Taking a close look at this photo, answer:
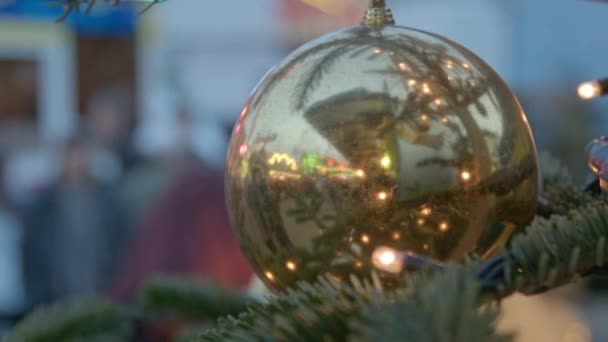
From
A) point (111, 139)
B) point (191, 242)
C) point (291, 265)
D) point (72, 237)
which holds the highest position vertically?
point (291, 265)

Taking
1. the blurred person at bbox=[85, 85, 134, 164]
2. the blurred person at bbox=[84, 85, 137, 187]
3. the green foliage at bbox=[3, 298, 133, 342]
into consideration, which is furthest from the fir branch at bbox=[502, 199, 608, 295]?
the blurred person at bbox=[85, 85, 134, 164]

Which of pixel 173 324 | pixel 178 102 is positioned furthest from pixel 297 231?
pixel 178 102

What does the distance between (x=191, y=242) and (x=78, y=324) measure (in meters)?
2.04

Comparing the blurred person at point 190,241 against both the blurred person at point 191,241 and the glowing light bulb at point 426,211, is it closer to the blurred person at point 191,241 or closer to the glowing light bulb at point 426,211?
the blurred person at point 191,241

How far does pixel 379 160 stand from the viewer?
0.71 metres

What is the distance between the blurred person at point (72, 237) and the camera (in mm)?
4076

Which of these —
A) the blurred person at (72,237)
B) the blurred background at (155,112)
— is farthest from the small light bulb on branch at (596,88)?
the blurred person at (72,237)

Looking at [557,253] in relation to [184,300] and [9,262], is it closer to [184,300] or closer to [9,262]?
[184,300]

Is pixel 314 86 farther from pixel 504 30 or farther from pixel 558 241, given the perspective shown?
pixel 504 30

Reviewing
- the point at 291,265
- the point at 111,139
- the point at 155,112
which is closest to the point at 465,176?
the point at 291,265

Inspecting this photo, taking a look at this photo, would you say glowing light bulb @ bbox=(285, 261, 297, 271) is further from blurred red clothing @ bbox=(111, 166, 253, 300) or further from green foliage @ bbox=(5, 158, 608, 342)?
blurred red clothing @ bbox=(111, 166, 253, 300)

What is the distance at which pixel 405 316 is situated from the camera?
503mm

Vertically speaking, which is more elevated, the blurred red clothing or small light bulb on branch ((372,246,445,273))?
small light bulb on branch ((372,246,445,273))

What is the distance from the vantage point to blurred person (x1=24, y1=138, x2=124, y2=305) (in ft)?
13.4
